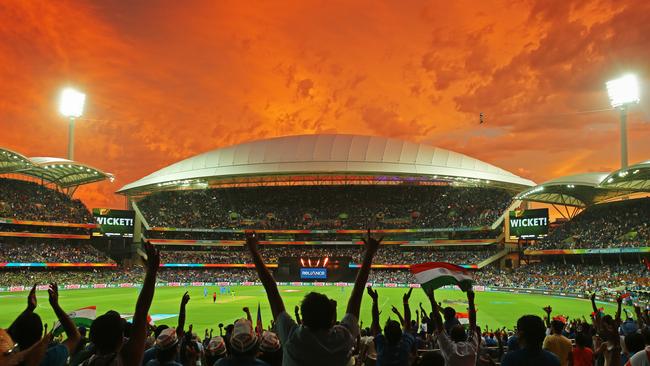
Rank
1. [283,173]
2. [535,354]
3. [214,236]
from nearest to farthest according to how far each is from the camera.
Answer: [535,354]
[283,173]
[214,236]

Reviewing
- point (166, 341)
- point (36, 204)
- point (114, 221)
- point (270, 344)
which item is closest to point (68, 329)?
point (166, 341)

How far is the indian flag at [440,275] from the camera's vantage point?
8.67m

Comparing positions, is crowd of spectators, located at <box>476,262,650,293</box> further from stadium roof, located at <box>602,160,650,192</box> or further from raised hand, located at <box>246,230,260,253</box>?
raised hand, located at <box>246,230,260,253</box>

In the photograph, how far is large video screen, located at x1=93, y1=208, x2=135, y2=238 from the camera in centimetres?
8656

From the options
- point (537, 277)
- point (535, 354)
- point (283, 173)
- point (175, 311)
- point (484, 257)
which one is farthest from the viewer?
point (283, 173)

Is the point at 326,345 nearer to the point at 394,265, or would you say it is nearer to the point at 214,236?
the point at 394,265

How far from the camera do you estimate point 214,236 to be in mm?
100188

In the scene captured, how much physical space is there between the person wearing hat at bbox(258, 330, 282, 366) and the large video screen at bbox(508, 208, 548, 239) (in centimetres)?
7623

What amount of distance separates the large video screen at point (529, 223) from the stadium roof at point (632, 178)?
1007 centimetres

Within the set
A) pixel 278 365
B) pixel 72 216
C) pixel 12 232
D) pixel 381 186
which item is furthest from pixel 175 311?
pixel 381 186

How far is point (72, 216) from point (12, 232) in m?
12.1

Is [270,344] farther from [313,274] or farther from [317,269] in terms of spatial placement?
[313,274]

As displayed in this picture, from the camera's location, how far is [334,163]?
95812 millimetres

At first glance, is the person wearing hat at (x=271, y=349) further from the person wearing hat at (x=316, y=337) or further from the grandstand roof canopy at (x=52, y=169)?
the grandstand roof canopy at (x=52, y=169)
